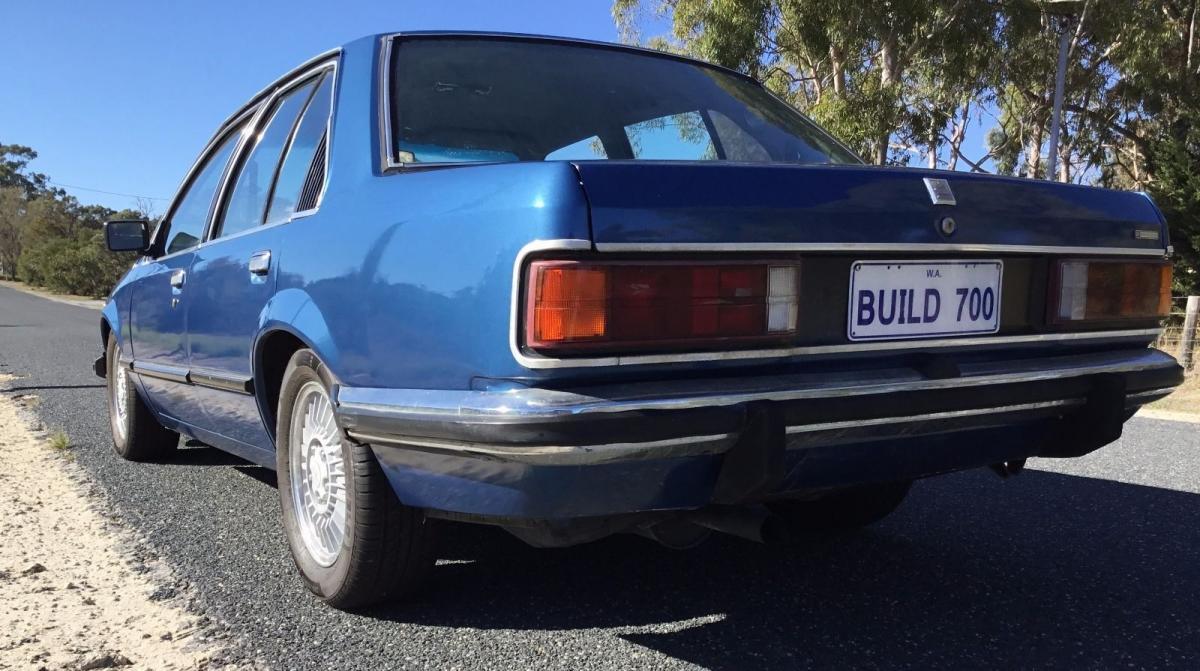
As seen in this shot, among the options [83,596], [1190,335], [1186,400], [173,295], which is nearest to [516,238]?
[83,596]

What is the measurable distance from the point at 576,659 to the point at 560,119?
1458 mm

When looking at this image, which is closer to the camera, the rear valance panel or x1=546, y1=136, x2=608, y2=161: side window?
the rear valance panel

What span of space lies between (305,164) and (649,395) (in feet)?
4.99

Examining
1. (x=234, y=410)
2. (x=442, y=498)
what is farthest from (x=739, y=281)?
(x=234, y=410)

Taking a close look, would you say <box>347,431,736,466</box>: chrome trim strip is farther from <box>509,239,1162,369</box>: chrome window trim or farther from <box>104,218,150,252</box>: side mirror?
<box>104,218,150,252</box>: side mirror

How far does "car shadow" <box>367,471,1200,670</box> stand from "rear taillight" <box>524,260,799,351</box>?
842mm

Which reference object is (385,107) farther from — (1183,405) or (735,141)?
(1183,405)

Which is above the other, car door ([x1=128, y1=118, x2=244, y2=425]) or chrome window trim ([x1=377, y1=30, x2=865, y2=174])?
chrome window trim ([x1=377, y1=30, x2=865, y2=174])

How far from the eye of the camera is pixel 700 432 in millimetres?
1723

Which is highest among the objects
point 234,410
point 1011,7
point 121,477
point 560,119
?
point 1011,7

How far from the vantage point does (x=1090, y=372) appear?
2.27 meters

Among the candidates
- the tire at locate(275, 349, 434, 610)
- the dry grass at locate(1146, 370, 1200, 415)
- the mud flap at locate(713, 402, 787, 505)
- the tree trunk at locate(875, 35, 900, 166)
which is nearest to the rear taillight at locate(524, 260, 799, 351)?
the mud flap at locate(713, 402, 787, 505)

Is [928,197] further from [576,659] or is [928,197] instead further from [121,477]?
[121,477]

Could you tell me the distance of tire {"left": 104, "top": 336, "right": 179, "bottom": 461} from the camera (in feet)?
14.2
